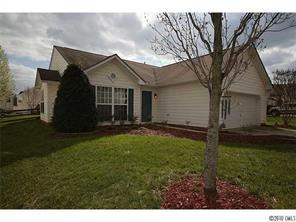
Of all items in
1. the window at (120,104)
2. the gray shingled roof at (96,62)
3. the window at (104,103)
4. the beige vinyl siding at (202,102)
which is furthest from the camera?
the window at (120,104)

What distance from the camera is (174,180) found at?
3.70 m

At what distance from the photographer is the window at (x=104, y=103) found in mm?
10992

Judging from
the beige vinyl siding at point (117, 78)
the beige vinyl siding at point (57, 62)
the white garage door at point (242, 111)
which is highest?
the beige vinyl siding at point (57, 62)

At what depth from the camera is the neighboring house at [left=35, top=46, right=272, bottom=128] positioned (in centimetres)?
1106

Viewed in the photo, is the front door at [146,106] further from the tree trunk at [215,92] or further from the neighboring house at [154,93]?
the tree trunk at [215,92]

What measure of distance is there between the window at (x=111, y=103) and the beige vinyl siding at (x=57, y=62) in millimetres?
2776

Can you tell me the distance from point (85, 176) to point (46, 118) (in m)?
8.67

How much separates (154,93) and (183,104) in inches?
101

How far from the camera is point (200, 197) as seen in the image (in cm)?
304

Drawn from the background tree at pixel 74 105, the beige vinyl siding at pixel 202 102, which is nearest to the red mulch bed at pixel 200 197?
the background tree at pixel 74 105

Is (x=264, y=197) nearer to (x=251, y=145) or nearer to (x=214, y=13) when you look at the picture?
(x=214, y=13)

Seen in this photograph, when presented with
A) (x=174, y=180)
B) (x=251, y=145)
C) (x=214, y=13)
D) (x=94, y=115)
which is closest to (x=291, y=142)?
(x=251, y=145)

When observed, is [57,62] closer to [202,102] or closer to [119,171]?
[202,102]

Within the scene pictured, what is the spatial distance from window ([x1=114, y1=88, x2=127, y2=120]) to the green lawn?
521cm
